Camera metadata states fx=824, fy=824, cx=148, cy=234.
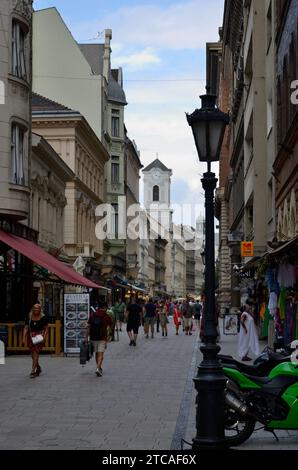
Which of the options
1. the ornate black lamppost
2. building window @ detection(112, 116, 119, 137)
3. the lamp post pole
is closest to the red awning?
the ornate black lamppost

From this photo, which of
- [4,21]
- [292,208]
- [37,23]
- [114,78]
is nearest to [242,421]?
[292,208]

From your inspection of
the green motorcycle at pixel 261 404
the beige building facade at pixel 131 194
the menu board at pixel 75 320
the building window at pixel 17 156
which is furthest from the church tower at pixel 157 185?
the green motorcycle at pixel 261 404

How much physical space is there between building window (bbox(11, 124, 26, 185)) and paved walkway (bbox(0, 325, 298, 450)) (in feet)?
24.0

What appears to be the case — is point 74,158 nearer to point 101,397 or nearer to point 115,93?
point 115,93

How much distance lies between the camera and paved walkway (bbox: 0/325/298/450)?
10.2 meters

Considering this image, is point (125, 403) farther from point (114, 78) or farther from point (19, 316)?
point (114, 78)

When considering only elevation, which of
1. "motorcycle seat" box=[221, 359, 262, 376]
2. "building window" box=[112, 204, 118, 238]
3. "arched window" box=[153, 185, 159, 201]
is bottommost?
"motorcycle seat" box=[221, 359, 262, 376]

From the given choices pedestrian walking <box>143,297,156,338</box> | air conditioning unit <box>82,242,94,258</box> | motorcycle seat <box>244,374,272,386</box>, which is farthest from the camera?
air conditioning unit <box>82,242,94,258</box>

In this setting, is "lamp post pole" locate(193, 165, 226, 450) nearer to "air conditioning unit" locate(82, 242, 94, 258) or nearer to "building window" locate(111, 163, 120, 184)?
"air conditioning unit" locate(82, 242, 94, 258)

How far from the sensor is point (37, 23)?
60.9 meters

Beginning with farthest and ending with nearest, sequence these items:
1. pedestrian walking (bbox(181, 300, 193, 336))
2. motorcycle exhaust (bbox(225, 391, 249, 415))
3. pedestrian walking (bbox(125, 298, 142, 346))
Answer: pedestrian walking (bbox(181, 300, 193, 336)) < pedestrian walking (bbox(125, 298, 142, 346)) < motorcycle exhaust (bbox(225, 391, 249, 415))

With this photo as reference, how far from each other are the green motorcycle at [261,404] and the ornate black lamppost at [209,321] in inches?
29.3

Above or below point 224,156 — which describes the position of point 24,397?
below
